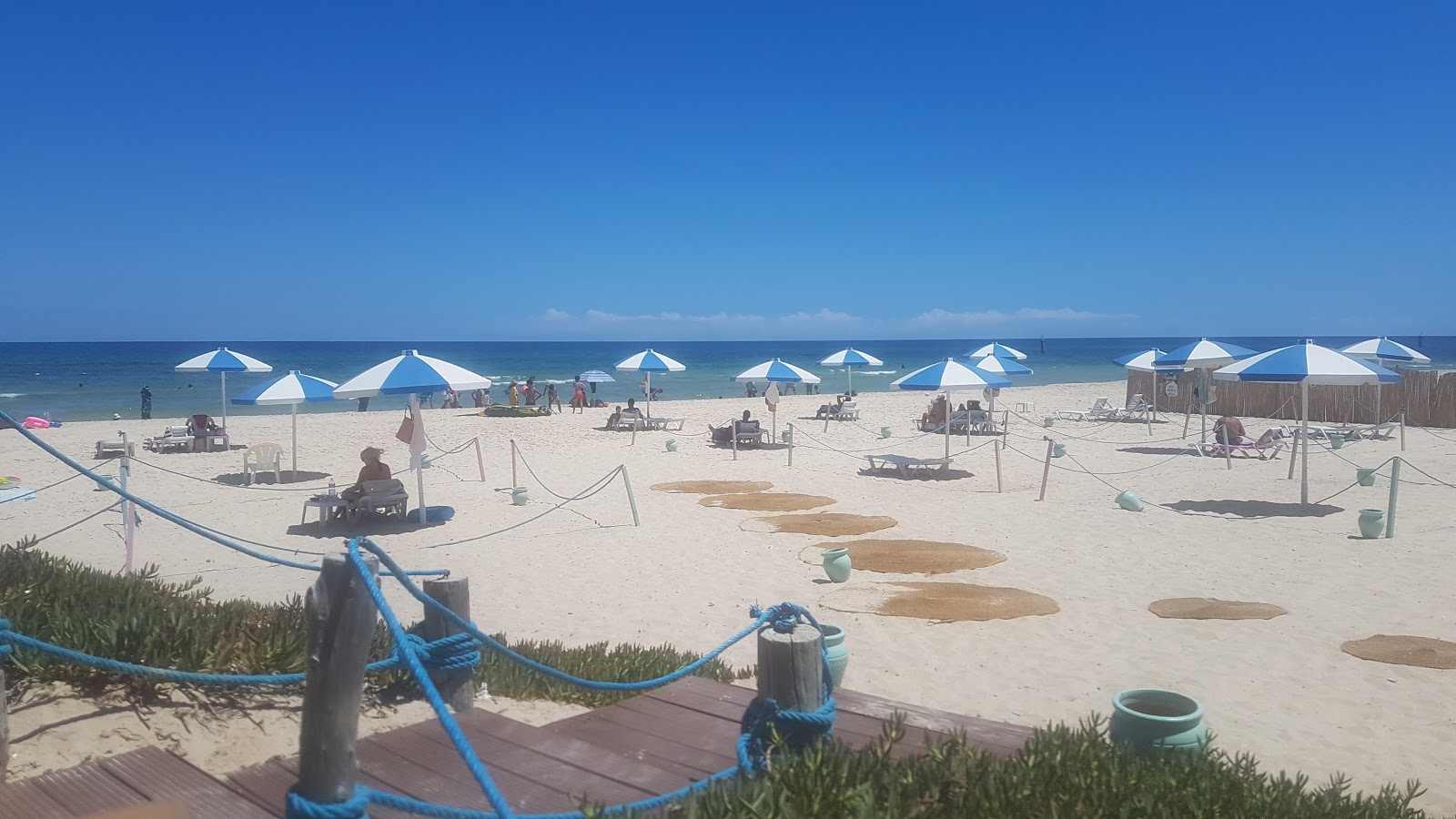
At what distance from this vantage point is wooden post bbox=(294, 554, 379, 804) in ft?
7.66

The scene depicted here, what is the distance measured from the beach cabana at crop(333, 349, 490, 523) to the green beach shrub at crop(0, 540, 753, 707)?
534 cm

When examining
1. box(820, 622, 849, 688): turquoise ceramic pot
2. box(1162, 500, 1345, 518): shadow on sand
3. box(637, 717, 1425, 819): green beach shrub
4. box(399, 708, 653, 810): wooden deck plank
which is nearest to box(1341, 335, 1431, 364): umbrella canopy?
box(1162, 500, 1345, 518): shadow on sand

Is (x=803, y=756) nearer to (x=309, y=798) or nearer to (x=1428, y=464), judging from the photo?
→ (x=309, y=798)

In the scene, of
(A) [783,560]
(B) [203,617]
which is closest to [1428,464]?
(A) [783,560]

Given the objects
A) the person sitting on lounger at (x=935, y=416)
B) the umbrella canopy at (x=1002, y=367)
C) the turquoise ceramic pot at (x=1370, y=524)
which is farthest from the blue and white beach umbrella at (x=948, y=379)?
the turquoise ceramic pot at (x=1370, y=524)

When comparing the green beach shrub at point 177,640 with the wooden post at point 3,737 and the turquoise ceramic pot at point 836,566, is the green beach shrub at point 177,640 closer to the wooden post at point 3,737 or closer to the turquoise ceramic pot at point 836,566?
the wooden post at point 3,737

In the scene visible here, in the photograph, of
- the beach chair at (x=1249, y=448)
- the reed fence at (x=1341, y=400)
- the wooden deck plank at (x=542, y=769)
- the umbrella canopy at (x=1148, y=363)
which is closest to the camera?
the wooden deck plank at (x=542, y=769)

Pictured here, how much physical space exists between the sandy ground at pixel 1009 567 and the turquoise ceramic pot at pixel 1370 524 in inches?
5.4

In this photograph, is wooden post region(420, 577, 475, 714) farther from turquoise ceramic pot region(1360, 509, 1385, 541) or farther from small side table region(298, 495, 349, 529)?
turquoise ceramic pot region(1360, 509, 1385, 541)

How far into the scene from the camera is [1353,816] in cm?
344

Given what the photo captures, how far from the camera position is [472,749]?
10.8 feet

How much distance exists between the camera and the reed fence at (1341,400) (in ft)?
76.5

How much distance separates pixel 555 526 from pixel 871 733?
303 inches

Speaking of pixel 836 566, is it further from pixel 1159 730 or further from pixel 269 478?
pixel 269 478
